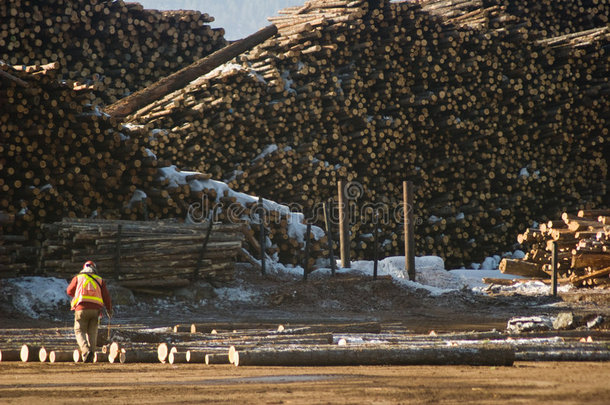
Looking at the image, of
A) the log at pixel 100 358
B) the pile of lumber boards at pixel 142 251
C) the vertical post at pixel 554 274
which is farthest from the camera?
the vertical post at pixel 554 274

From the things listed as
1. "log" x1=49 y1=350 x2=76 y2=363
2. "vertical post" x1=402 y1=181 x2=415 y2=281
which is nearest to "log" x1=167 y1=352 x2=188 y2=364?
"log" x1=49 y1=350 x2=76 y2=363

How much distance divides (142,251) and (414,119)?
10702 millimetres

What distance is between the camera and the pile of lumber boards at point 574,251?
16.0m

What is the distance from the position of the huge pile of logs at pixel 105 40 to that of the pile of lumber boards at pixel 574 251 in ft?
40.8

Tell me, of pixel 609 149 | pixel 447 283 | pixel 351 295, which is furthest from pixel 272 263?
pixel 609 149

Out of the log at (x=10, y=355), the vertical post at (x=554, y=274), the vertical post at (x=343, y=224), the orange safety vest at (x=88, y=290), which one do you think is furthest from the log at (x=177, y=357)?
the vertical post at (x=554, y=274)

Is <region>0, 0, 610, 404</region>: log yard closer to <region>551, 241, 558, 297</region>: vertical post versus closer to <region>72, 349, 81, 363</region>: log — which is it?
<region>72, 349, 81, 363</region>: log

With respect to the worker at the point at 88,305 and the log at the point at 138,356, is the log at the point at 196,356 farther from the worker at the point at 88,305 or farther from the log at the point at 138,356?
the worker at the point at 88,305

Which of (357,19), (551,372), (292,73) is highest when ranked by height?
(357,19)

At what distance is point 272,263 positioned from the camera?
17.3 metres

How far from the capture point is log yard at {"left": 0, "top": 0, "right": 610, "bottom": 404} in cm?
696

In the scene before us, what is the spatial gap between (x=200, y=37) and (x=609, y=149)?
14382 mm

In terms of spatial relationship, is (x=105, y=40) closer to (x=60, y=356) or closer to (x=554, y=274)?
(x=554, y=274)

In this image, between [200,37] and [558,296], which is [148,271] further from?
[200,37]
